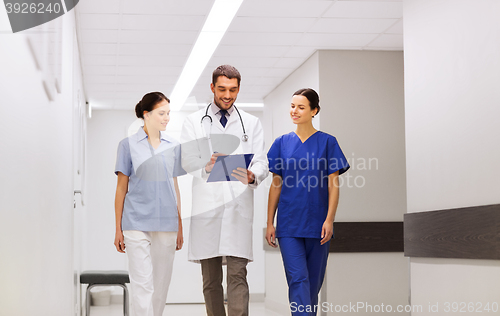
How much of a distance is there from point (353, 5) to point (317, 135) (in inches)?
62.9

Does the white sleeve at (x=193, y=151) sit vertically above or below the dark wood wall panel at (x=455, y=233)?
above

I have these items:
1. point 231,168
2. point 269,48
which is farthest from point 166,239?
point 269,48

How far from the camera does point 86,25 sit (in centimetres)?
488

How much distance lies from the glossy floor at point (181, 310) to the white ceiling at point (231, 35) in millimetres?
2736

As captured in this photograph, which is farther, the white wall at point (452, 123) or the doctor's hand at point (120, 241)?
the doctor's hand at point (120, 241)

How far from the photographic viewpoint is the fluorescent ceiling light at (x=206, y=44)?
15.0ft

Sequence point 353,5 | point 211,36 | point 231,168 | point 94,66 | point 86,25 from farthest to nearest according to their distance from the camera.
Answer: point 94,66 < point 211,36 < point 86,25 < point 353,5 < point 231,168

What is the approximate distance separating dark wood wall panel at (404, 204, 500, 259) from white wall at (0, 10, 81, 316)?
192 centimetres

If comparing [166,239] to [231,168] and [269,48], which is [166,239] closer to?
[231,168]

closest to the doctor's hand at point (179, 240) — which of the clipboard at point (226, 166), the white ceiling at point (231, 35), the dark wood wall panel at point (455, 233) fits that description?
the clipboard at point (226, 166)

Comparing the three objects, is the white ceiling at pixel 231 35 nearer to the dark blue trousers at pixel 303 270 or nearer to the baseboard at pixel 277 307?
the dark blue trousers at pixel 303 270

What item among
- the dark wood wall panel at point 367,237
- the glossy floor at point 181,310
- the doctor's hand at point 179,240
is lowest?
the glossy floor at point 181,310

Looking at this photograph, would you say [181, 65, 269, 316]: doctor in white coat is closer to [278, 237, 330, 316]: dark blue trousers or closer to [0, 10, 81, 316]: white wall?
[278, 237, 330, 316]: dark blue trousers

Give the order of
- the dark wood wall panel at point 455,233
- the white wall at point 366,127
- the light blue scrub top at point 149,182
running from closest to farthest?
the dark wood wall panel at point 455,233, the light blue scrub top at point 149,182, the white wall at point 366,127
